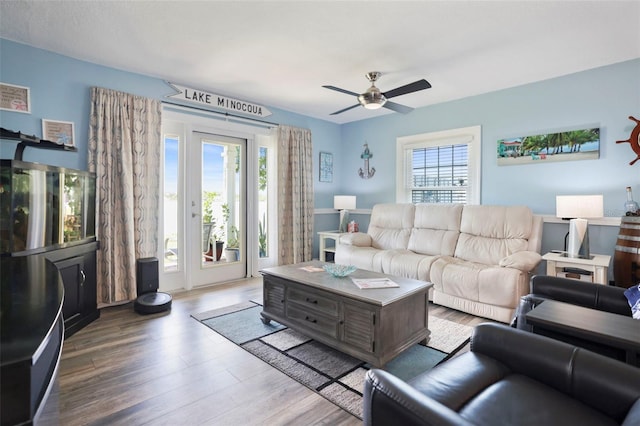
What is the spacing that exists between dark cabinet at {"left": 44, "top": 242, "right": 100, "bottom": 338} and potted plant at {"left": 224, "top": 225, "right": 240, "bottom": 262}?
168 cm

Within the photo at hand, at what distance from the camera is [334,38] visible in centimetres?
270

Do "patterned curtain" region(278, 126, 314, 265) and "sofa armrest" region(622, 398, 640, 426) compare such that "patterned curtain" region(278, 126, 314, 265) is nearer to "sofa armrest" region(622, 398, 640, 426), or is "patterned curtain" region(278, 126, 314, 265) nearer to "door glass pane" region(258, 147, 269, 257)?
"door glass pane" region(258, 147, 269, 257)

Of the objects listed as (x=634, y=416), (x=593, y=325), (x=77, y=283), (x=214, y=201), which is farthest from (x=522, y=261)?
(x=77, y=283)

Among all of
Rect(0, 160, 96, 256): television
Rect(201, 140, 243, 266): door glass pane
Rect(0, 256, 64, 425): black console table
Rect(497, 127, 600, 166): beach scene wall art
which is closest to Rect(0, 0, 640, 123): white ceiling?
A: Rect(497, 127, 600, 166): beach scene wall art

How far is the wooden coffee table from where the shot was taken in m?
2.12

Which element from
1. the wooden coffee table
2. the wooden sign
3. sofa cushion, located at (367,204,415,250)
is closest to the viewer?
the wooden coffee table

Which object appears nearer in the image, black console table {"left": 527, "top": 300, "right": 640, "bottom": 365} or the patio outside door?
black console table {"left": 527, "top": 300, "right": 640, "bottom": 365}

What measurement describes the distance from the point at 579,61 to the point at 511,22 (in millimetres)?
1287

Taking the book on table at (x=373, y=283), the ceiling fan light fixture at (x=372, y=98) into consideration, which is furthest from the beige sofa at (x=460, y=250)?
the ceiling fan light fixture at (x=372, y=98)

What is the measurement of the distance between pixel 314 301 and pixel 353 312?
38 centimetres

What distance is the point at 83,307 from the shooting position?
2846 mm

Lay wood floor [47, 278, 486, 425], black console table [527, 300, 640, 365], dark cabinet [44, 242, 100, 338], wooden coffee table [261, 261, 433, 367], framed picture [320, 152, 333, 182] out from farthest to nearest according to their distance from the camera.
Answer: framed picture [320, 152, 333, 182] → dark cabinet [44, 242, 100, 338] → wooden coffee table [261, 261, 433, 367] → wood floor [47, 278, 486, 425] → black console table [527, 300, 640, 365]

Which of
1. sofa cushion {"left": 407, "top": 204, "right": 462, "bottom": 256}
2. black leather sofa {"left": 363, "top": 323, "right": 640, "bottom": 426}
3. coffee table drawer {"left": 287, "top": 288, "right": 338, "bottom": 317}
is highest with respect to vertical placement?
sofa cushion {"left": 407, "top": 204, "right": 462, "bottom": 256}

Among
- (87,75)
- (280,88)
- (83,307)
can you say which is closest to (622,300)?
(280,88)
